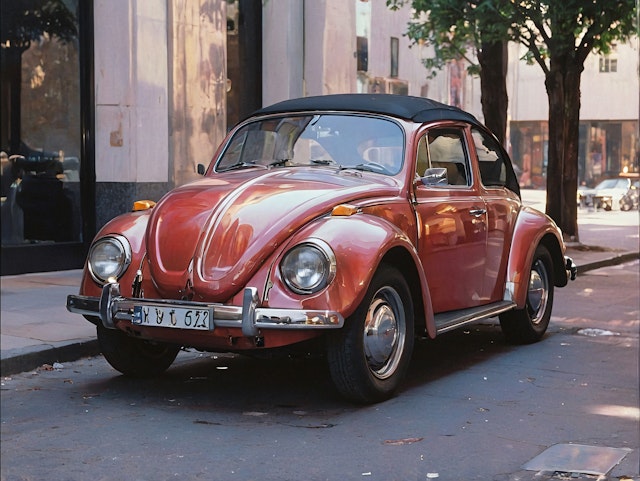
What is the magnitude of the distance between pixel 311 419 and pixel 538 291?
3385 millimetres

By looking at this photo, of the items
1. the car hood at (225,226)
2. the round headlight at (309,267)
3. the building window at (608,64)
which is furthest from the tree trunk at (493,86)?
the building window at (608,64)

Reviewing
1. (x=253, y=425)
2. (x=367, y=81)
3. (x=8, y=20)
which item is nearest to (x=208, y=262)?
(x=253, y=425)

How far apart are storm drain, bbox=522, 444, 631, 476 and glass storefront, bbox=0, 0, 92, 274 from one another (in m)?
8.70

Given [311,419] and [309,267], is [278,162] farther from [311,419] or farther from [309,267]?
[311,419]

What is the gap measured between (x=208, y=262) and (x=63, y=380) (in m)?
1.65

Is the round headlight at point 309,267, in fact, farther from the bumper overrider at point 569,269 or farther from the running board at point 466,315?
the bumper overrider at point 569,269

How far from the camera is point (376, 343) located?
5977 mm

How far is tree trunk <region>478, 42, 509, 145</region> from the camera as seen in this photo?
1825 cm

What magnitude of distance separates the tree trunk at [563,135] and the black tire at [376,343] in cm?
1270

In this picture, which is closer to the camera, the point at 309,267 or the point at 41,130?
the point at 309,267

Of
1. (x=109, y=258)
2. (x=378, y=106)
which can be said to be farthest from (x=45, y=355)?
(x=378, y=106)

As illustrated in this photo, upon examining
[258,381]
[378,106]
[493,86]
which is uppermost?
[493,86]

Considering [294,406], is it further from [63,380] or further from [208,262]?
[63,380]

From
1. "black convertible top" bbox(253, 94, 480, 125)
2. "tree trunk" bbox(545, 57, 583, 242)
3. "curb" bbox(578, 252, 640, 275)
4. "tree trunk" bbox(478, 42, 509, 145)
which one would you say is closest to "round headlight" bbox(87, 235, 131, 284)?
"black convertible top" bbox(253, 94, 480, 125)
